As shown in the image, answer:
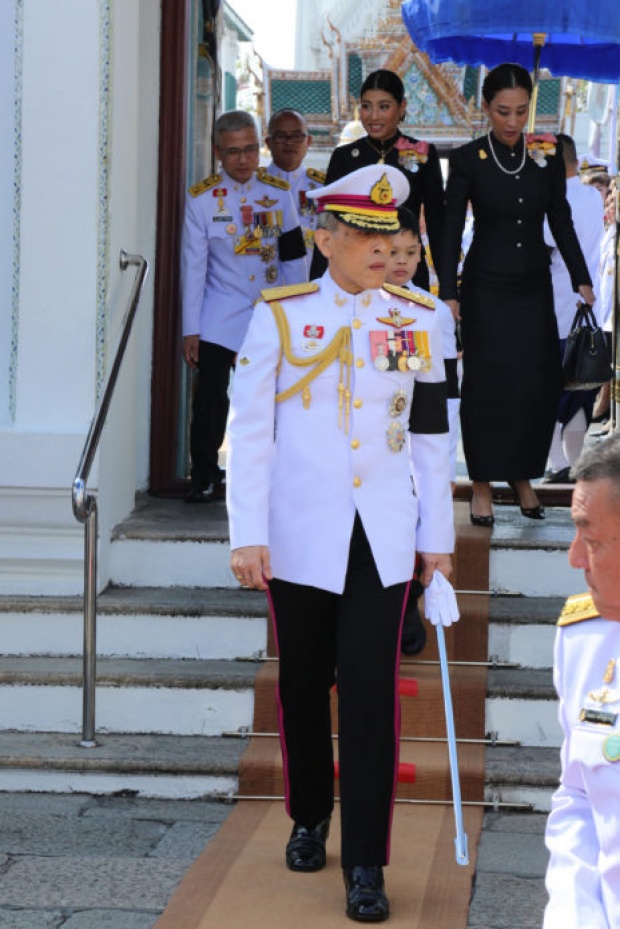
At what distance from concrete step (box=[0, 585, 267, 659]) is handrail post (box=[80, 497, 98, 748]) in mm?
516

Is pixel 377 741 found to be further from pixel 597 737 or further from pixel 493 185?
pixel 493 185

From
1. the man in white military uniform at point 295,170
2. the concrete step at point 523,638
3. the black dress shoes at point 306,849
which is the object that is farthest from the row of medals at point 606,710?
the man in white military uniform at point 295,170

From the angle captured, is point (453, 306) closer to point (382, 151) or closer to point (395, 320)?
point (382, 151)

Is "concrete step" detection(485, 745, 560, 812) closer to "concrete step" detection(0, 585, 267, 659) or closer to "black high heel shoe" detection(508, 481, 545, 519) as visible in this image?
"concrete step" detection(0, 585, 267, 659)

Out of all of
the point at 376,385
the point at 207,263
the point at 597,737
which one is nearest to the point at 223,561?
the point at 207,263

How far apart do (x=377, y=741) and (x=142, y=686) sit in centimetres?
153

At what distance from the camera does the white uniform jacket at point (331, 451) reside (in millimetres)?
4301

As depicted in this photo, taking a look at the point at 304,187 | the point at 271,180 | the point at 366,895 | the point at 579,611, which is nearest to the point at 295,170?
the point at 304,187

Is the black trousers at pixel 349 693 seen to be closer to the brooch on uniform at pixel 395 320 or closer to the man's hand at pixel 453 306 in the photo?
the brooch on uniform at pixel 395 320

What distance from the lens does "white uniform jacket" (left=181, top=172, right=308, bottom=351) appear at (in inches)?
282

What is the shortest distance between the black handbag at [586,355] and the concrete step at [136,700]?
175 centimetres

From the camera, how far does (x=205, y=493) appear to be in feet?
23.7

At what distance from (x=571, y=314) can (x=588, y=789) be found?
6.79 m

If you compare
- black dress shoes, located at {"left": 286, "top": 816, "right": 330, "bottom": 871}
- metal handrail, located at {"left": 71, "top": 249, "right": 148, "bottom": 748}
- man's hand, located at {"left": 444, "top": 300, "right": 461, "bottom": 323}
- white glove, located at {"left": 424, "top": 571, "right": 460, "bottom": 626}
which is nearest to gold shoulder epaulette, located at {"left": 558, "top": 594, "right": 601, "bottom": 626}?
white glove, located at {"left": 424, "top": 571, "right": 460, "bottom": 626}
